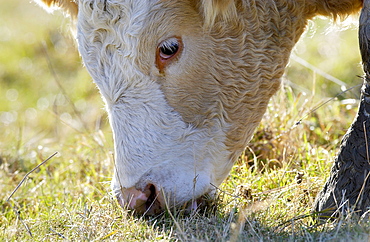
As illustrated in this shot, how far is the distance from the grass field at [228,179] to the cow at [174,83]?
218 mm

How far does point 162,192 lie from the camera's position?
3.12 metres

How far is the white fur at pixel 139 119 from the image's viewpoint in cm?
Result: 320

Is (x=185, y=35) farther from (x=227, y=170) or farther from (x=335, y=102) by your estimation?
(x=335, y=102)

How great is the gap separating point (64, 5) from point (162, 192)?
71.3 inches

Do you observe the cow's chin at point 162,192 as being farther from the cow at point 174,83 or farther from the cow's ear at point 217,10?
the cow's ear at point 217,10

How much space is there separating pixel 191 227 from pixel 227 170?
60 centimetres

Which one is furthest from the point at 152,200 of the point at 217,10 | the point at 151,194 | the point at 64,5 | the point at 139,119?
the point at 64,5

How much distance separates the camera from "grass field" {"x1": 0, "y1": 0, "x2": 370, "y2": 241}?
9.93 ft

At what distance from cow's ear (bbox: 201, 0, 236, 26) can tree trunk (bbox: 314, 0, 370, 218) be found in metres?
0.77

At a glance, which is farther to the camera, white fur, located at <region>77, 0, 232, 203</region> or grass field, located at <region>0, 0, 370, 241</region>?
white fur, located at <region>77, 0, 232, 203</region>

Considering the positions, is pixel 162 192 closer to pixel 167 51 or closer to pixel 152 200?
pixel 152 200

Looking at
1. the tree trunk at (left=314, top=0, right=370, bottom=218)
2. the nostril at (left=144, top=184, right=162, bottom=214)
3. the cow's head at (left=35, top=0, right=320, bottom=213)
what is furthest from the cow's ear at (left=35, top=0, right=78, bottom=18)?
the tree trunk at (left=314, top=0, right=370, bottom=218)

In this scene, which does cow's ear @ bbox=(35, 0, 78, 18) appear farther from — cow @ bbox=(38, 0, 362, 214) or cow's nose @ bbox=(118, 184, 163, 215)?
cow's nose @ bbox=(118, 184, 163, 215)

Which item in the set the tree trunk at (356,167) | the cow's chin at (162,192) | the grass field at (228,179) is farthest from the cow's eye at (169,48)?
the tree trunk at (356,167)
